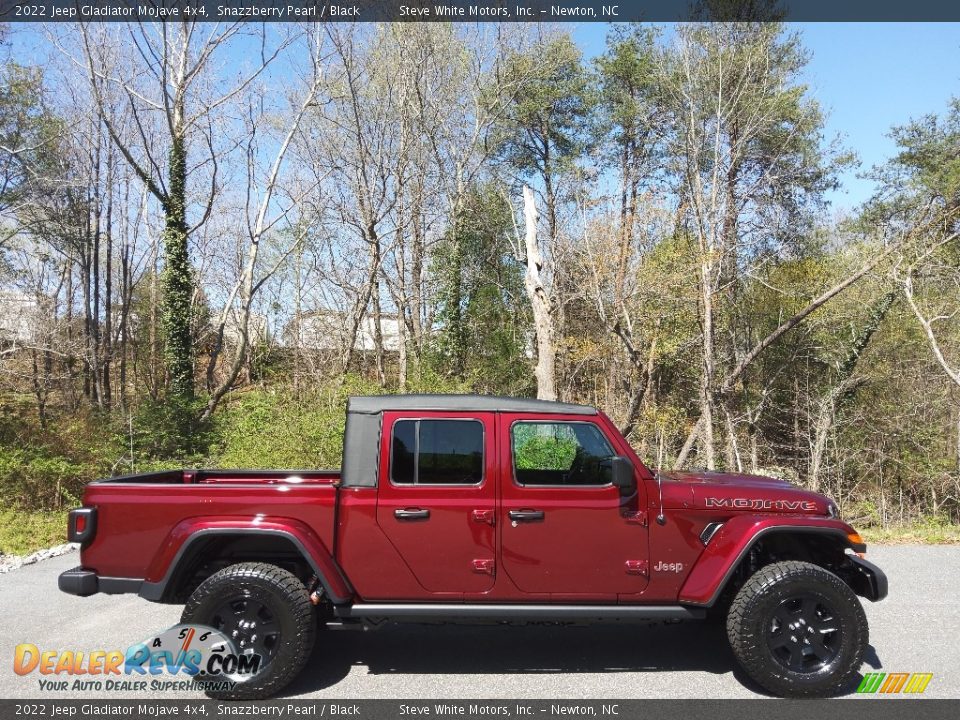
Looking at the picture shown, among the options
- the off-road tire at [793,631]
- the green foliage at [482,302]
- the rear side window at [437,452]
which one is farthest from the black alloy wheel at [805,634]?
the green foliage at [482,302]

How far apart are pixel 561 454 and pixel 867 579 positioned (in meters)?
2.00

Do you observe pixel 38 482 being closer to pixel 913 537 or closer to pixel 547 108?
pixel 913 537

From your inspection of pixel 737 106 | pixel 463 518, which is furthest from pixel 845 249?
pixel 463 518

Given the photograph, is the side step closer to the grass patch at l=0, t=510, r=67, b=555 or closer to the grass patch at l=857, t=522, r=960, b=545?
the grass patch at l=857, t=522, r=960, b=545

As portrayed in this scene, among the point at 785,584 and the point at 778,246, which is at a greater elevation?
the point at 778,246

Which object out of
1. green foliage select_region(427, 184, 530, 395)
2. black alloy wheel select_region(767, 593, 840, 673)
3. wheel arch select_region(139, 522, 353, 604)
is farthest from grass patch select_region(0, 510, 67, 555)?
green foliage select_region(427, 184, 530, 395)

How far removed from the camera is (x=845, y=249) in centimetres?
1742

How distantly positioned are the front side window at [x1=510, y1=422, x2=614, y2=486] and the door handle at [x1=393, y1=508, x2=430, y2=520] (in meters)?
0.60

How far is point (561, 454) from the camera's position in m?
4.18

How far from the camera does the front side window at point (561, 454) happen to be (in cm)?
418

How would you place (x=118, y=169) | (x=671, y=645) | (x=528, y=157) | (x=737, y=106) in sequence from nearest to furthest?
(x=671, y=645) → (x=737, y=106) → (x=118, y=169) → (x=528, y=157)

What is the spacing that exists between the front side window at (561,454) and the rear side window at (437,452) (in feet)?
0.82

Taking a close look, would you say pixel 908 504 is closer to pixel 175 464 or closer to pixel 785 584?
pixel 785 584

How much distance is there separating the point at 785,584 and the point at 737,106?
1652cm
